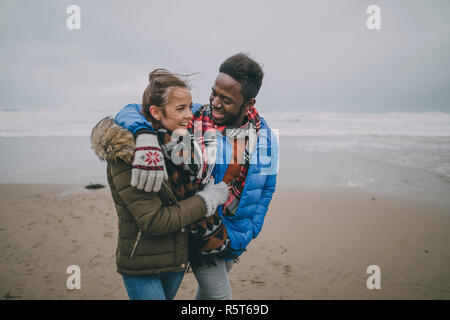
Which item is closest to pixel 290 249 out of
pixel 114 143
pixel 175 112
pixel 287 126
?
pixel 175 112

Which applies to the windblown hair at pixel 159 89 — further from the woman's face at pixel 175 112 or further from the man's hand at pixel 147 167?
the man's hand at pixel 147 167

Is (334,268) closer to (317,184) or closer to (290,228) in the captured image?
(290,228)

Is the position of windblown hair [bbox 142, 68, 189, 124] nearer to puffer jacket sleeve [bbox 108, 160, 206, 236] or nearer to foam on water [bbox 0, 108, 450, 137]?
puffer jacket sleeve [bbox 108, 160, 206, 236]

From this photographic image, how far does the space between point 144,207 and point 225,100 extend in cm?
113

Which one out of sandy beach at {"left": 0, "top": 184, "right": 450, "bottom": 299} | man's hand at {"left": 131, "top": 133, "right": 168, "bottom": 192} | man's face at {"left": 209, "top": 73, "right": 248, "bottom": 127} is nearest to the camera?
man's hand at {"left": 131, "top": 133, "right": 168, "bottom": 192}

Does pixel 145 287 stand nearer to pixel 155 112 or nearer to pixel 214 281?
pixel 214 281

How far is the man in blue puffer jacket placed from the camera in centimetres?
201

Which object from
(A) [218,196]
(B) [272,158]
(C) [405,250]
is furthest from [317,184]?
(A) [218,196]

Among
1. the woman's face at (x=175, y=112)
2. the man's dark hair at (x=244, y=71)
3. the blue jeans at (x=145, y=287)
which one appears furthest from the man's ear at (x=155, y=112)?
the blue jeans at (x=145, y=287)

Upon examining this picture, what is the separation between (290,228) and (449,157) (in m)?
8.54

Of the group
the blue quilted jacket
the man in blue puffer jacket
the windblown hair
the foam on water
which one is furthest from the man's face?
the foam on water

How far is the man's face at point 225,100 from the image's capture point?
2146mm

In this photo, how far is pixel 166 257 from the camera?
67.8 inches
